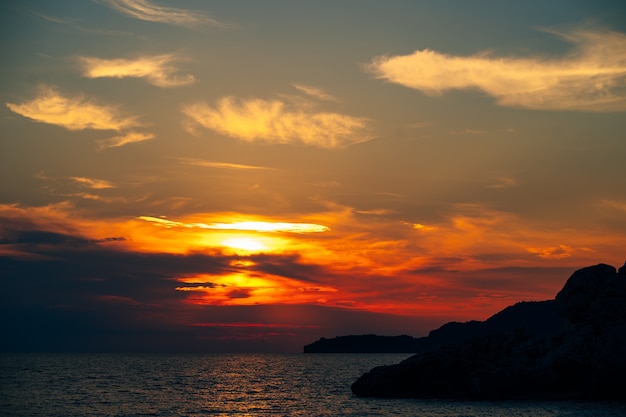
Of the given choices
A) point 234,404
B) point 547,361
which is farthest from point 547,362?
point 234,404

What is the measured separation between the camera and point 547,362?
83125mm

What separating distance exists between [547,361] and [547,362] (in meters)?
0.21

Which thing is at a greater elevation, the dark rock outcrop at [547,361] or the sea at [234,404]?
the dark rock outcrop at [547,361]

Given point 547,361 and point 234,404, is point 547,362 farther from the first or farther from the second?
point 234,404

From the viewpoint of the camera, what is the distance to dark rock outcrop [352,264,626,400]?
259 ft

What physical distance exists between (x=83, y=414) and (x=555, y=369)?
177 ft

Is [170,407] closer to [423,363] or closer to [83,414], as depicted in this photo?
[83,414]

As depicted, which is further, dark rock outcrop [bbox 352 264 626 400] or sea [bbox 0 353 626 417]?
dark rock outcrop [bbox 352 264 626 400]

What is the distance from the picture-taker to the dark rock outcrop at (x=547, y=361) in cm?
7888

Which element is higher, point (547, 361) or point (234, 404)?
point (547, 361)

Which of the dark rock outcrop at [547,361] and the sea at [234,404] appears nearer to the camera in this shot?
the sea at [234,404]

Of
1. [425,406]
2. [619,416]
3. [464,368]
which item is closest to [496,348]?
[464,368]

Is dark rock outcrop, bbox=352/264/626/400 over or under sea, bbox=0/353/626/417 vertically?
over

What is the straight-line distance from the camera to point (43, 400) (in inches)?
3610
